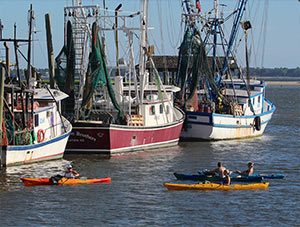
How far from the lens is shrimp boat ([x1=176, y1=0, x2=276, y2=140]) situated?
198ft

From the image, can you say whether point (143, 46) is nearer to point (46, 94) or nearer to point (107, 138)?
point (107, 138)

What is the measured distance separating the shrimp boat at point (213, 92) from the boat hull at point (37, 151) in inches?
544

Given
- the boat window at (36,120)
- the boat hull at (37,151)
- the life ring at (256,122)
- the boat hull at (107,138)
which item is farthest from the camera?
the life ring at (256,122)

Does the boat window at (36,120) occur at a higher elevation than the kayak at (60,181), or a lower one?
higher

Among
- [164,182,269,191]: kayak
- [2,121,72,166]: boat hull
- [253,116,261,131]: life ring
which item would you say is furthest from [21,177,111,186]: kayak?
[253,116,261,131]: life ring

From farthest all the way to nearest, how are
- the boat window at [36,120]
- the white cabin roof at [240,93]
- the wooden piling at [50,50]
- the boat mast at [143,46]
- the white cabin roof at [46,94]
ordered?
the white cabin roof at [240,93], the wooden piling at [50,50], the boat mast at [143,46], the white cabin roof at [46,94], the boat window at [36,120]

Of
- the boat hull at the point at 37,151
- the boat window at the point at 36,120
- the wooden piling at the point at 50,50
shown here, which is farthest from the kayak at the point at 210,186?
the wooden piling at the point at 50,50

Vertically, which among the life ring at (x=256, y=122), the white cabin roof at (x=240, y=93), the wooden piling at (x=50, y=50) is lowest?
the life ring at (x=256, y=122)

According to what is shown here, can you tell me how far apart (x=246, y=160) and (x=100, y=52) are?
10.2m

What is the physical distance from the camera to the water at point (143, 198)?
108 ft

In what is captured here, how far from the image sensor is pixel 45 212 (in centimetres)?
3394

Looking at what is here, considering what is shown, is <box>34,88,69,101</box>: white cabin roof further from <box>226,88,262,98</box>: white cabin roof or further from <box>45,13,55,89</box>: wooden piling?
<box>226,88,262,98</box>: white cabin roof

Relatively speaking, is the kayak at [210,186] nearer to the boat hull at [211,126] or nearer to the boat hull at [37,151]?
the boat hull at [37,151]

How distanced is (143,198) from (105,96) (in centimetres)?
1685
